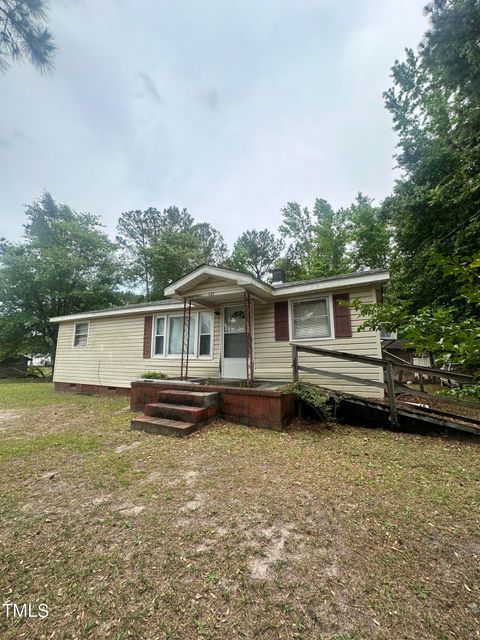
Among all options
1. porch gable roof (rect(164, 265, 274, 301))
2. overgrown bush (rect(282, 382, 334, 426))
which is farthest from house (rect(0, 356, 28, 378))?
overgrown bush (rect(282, 382, 334, 426))

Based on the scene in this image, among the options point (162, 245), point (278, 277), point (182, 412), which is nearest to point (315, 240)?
point (162, 245)

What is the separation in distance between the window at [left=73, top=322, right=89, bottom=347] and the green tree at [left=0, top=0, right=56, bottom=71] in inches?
333

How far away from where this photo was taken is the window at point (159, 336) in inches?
335

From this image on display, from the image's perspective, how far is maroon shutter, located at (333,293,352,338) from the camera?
19.6 ft

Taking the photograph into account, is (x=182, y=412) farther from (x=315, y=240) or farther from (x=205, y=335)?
(x=315, y=240)

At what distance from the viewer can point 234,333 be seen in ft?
24.0

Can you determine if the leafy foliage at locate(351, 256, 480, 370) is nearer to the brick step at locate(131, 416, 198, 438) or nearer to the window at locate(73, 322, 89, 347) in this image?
the brick step at locate(131, 416, 198, 438)

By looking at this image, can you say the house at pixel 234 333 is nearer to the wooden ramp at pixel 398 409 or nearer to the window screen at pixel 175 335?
the window screen at pixel 175 335

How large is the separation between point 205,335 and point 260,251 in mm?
19056

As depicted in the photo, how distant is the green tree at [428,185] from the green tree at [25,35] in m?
8.55

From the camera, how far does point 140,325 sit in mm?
9008

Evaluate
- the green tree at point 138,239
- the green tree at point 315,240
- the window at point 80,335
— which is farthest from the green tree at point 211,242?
the window at point 80,335

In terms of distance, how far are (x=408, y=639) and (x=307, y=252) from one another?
24360 millimetres

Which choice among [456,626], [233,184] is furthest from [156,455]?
[233,184]
